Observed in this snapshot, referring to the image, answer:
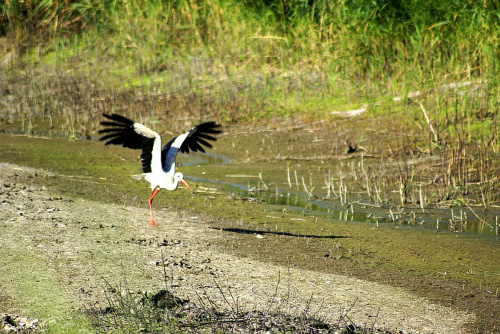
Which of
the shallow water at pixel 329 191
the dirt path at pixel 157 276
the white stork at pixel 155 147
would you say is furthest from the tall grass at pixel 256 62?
the dirt path at pixel 157 276

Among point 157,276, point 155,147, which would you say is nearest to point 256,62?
point 155,147

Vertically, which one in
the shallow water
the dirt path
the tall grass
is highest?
the tall grass

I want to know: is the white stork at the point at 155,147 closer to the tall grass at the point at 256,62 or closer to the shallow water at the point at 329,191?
the shallow water at the point at 329,191

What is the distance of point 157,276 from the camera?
4.86 metres

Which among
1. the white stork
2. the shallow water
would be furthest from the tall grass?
the white stork

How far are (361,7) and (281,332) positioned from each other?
8931 millimetres

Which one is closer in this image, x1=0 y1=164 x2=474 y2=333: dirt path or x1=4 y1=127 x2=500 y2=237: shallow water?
x1=0 y1=164 x2=474 y2=333: dirt path

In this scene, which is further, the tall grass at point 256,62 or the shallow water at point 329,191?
the tall grass at point 256,62

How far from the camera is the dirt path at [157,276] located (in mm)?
4316

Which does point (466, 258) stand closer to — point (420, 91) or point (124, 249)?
point (124, 249)

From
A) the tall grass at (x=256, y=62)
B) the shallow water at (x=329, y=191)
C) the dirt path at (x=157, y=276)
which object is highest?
the tall grass at (x=256, y=62)

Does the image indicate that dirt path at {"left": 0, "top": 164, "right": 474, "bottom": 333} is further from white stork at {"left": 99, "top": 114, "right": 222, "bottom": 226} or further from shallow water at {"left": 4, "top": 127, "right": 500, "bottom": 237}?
shallow water at {"left": 4, "top": 127, "right": 500, "bottom": 237}

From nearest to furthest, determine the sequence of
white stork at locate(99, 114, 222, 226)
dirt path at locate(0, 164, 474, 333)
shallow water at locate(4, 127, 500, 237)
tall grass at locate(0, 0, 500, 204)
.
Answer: dirt path at locate(0, 164, 474, 333) → white stork at locate(99, 114, 222, 226) → shallow water at locate(4, 127, 500, 237) → tall grass at locate(0, 0, 500, 204)

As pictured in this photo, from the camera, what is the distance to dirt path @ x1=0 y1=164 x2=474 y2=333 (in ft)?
14.2
